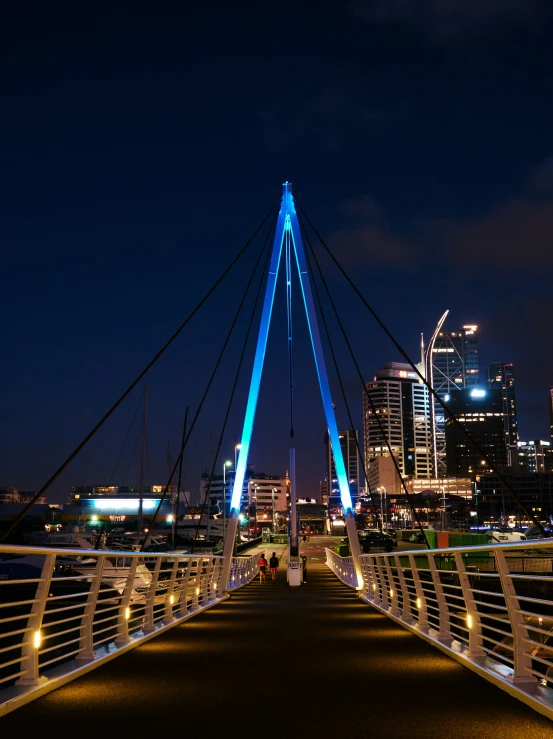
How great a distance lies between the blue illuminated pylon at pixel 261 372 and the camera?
2553 cm

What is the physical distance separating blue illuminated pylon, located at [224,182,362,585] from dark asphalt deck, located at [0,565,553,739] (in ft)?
48.0

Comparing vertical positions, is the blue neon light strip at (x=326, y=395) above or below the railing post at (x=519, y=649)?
above

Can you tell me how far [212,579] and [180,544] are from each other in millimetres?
54004

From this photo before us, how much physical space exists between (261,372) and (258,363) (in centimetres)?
32

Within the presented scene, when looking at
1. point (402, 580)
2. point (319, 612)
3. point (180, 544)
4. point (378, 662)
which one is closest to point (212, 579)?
point (319, 612)

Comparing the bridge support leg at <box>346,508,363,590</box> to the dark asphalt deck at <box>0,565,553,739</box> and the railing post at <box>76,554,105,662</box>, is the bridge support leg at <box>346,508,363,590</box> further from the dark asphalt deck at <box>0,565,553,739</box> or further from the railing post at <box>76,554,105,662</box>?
the railing post at <box>76,554,105,662</box>

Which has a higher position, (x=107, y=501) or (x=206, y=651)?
(x=107, y=501)

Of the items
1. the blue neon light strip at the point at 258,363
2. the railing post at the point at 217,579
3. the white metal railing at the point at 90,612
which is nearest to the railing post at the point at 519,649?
the white metal railing at the point at 90,612

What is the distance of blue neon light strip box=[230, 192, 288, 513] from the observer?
2611cm

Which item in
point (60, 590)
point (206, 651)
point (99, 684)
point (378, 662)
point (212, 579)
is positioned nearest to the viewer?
point (99, 684)

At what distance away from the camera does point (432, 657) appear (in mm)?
8953

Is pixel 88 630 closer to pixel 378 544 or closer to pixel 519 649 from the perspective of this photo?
pixel 519 649

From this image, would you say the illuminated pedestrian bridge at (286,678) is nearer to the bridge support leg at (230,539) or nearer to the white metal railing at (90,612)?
the white metal railing at (90,612)

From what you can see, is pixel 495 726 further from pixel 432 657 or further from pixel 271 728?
pixel 432 657
